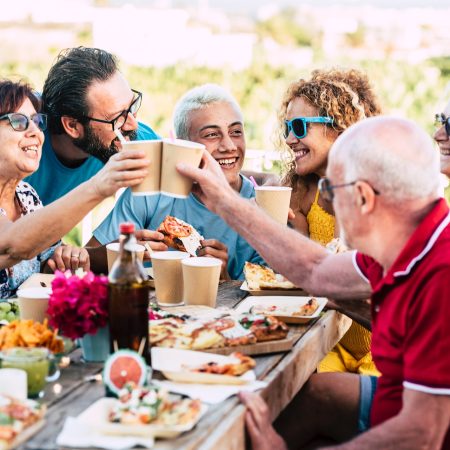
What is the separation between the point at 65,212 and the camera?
119 inches

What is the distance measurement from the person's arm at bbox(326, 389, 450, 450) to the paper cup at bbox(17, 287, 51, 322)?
Answer: 1.03 m

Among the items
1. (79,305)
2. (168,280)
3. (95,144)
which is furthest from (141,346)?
(95,144)

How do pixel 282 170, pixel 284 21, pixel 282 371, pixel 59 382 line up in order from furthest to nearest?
pixel 284 21 → pixel 282 170 → pixel 282 371 → pixel 59 382

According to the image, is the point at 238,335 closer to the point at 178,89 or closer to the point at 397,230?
the point at 397,230

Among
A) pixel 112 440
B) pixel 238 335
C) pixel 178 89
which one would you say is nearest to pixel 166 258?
pixel 238 335

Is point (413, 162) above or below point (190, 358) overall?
above

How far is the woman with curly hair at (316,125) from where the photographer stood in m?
4.07

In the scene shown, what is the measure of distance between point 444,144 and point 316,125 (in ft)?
2.00

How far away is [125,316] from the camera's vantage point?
2217 millimetres

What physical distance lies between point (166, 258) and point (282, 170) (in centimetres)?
149

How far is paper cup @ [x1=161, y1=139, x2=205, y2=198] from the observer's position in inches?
107

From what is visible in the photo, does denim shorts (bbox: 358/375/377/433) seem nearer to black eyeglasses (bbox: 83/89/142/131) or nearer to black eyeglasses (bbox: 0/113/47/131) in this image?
black eyeglasses (bbox: 0/113/47/131)

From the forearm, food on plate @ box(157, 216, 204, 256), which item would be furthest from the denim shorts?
the forearm

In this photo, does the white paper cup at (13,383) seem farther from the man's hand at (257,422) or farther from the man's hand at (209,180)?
the man's hand at (209,180)
